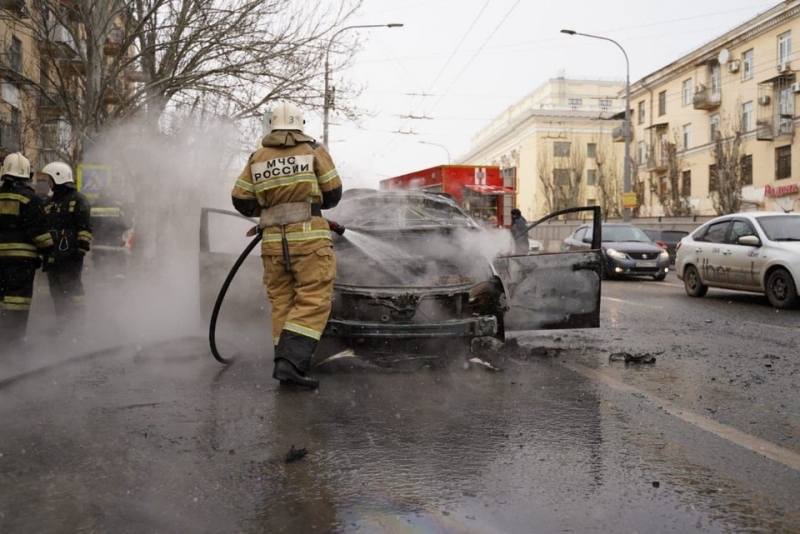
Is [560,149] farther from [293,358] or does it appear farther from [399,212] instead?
[293,358]

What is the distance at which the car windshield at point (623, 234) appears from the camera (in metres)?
17.5

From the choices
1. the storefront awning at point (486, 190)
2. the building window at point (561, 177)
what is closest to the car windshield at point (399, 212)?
the storefront awning at point (486, 190)

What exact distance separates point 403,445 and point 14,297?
4.47m

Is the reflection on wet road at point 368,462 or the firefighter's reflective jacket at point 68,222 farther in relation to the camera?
the firefighter's reflective jacket at point 68,222

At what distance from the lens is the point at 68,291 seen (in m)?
7.30

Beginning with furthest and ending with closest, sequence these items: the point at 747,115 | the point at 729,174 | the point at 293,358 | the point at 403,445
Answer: the point at 747,115, the point at 729,174, the point at 293,358, the point at 403,445

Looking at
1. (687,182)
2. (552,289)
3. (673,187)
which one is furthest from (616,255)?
(687,182)

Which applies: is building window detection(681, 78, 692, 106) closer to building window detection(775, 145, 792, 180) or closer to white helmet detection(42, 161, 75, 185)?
building window detection(775, 145, 792, 180)

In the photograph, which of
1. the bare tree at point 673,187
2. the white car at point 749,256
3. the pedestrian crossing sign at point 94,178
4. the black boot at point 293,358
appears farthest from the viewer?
the bare tree at point 673,187

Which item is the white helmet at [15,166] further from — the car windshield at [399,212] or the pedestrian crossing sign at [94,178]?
the pedestrian crossing sign at [94,178]

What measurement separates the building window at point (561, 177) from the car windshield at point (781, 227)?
150ft

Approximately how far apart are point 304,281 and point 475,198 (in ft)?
60.0

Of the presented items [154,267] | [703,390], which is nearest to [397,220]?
[703,390]

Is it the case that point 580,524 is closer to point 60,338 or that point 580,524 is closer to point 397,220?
point 397,220
